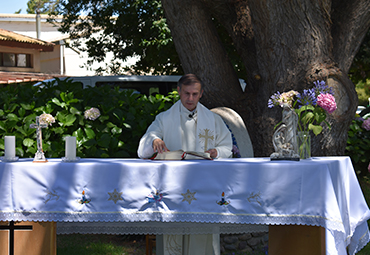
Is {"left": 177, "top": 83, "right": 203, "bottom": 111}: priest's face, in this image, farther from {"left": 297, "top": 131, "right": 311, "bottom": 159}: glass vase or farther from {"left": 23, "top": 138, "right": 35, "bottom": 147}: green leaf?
{"left": 23, "top": 138, "right": 35, "bottom": 147}: green leaf

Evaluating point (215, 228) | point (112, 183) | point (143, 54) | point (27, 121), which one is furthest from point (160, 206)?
point (143, 54)

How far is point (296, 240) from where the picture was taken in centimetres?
357

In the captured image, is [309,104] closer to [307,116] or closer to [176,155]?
[307,116]

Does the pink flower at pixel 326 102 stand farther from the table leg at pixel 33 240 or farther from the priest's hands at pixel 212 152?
the table leg at pixel 33 240

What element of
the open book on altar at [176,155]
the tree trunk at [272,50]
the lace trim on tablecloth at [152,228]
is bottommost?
the lace trim on tablecloth at [152,228]

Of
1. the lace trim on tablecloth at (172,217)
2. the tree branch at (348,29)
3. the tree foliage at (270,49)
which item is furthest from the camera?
the tree branch at (348,29)

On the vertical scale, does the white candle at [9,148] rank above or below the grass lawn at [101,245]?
above

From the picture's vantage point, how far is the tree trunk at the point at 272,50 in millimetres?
5363

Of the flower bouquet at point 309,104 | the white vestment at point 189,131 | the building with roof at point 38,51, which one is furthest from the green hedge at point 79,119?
the building with roof at point 38,51

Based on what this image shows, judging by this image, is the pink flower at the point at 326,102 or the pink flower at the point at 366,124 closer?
the pink flower at the point at 326,102

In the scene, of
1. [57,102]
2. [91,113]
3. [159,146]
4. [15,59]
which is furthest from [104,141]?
[15,59]

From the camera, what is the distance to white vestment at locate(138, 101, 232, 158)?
13.2ft

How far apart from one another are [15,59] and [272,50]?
24229 mm

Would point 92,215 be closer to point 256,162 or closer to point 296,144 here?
point 256,162
